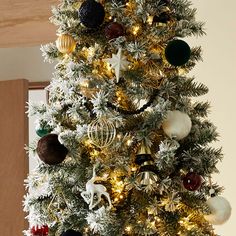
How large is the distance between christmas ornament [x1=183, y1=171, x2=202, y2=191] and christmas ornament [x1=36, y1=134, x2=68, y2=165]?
0.31 metres

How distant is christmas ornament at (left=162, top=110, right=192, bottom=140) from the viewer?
1.32m

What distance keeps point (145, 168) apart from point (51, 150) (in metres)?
0.24

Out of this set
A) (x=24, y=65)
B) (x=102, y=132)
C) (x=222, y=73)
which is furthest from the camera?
(x=24, y=65)

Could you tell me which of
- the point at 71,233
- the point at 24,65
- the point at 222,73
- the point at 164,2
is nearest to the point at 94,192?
the point at 71,233

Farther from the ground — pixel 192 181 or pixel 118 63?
pixel 118 63

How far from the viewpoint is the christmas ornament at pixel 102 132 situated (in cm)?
128

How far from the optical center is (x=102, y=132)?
4.18ft

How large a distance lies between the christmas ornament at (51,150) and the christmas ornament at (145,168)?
192 mm

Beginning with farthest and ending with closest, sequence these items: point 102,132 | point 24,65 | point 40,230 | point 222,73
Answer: point 24,65
point 222,73
point 40,230
point 102,132

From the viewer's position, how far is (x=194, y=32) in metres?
1.45

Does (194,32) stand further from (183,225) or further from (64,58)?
(183,225)

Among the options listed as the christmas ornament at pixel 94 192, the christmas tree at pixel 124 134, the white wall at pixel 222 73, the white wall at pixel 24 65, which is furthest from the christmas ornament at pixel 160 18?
the white wall at pixel 24 65

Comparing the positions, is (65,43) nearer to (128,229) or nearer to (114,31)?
(114,31)

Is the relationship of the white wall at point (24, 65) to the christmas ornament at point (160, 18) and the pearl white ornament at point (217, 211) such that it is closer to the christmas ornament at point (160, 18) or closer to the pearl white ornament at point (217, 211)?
the christmas ornament at point (160, 18)
